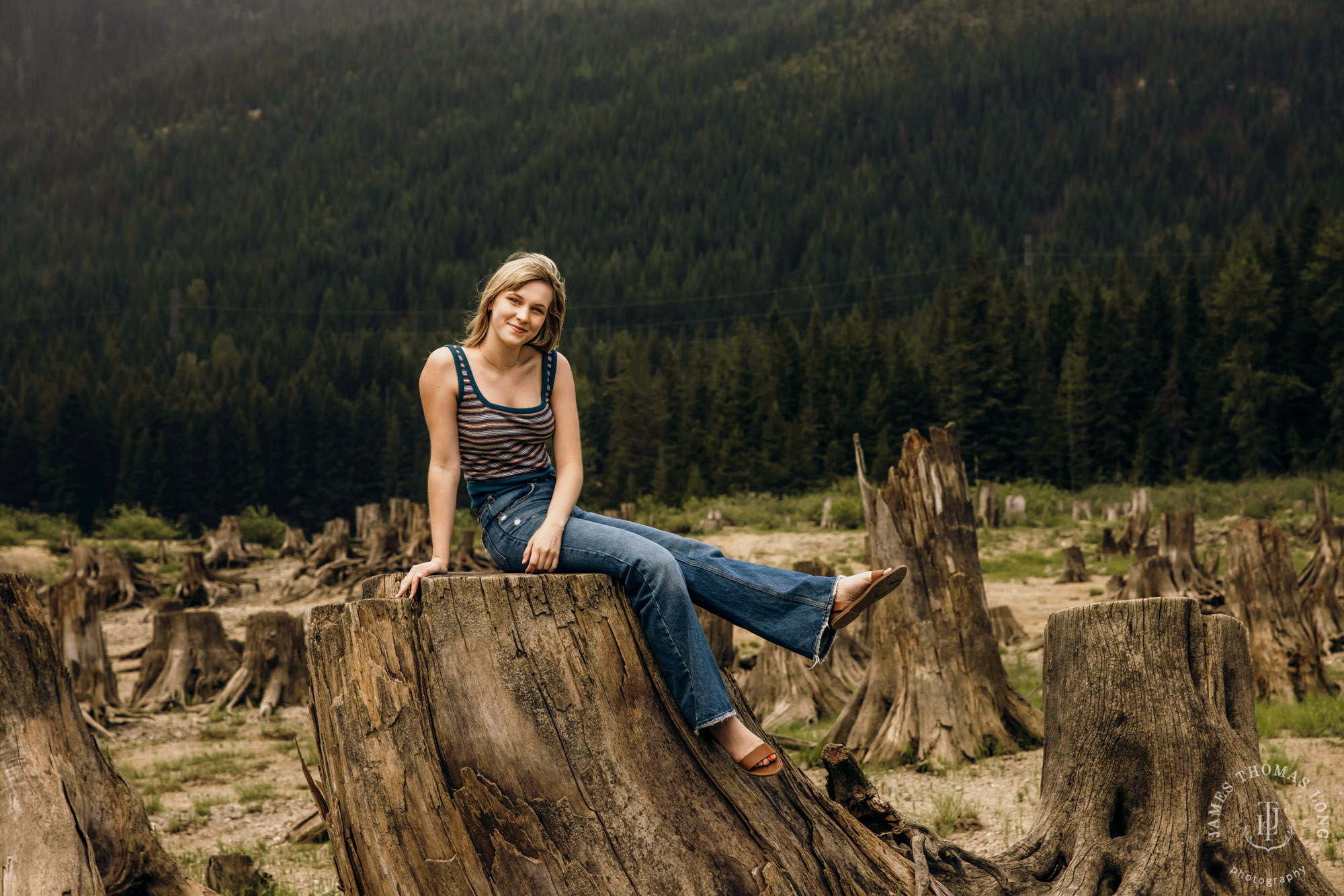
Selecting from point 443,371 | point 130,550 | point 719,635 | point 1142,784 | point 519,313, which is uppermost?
point 519,313

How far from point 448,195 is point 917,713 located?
14426 cm

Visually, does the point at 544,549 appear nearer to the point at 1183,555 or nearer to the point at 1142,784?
the point at 1142,784

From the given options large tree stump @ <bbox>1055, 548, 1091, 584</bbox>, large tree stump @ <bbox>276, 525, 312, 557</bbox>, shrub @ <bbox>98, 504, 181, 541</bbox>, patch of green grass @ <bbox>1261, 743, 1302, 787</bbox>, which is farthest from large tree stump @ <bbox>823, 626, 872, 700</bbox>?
shrub @ <bbox>98, 504, 181, 541</bbox>

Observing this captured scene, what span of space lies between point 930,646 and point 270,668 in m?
6.69

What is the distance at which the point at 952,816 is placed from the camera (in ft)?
19.6

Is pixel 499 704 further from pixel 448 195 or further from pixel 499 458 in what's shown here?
pixel 448 195

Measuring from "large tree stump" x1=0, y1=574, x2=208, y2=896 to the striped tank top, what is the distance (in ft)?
6.31

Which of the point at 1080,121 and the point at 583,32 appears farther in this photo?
the point at 583,32

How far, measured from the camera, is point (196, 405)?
199 ft

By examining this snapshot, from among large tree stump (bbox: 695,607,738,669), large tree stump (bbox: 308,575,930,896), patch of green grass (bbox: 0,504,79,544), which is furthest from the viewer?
patch of green grass (bbox: 0,504,79,544)

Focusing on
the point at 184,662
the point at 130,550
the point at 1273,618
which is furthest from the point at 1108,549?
the point at 130,550

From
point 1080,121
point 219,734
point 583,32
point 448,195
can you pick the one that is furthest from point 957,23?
point 219,734

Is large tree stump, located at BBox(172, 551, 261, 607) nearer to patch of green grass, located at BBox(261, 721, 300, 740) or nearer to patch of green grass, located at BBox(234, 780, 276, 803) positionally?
patch of green grass, located at BBox(261, 721, 300, 740)

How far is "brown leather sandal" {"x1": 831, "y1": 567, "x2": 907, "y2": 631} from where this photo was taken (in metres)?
3.40
